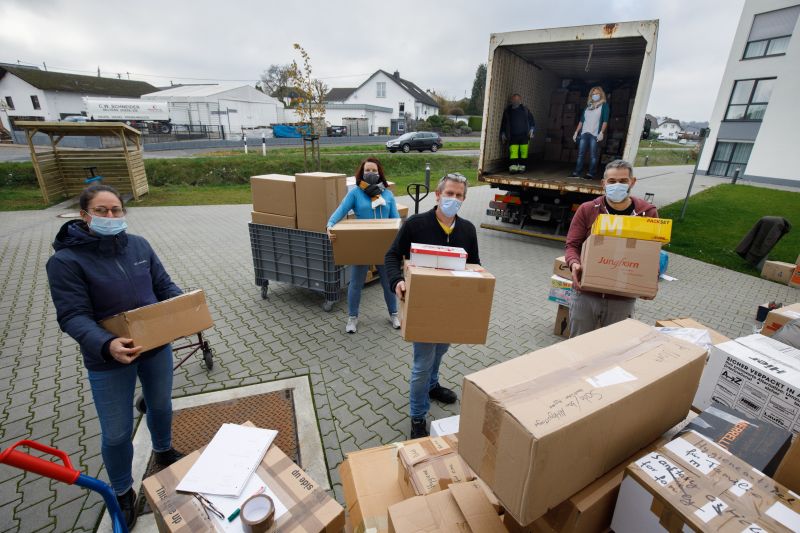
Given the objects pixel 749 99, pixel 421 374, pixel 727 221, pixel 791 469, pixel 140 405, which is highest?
pixel 749 99

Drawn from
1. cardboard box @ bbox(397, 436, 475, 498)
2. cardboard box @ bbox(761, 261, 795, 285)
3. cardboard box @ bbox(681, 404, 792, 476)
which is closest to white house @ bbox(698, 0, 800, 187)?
cardboard box @ bbox(761, 261, 795, 285)

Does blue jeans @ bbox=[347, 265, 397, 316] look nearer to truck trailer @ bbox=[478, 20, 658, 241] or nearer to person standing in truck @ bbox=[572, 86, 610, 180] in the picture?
truck trailer @ bbox=[478, 20, 658, 241]

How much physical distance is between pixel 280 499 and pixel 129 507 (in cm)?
138

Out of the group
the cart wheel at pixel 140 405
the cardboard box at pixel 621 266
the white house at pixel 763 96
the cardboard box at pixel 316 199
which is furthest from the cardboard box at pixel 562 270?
the white house at pixel 763 96

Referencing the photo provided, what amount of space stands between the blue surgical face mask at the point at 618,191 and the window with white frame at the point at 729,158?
23.1m

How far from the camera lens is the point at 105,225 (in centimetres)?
206

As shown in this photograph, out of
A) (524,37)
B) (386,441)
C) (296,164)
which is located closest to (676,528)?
(386,441)

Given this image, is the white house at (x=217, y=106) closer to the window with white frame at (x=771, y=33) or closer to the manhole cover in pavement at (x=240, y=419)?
the manhole cover in pavement at (x=240, y=419)

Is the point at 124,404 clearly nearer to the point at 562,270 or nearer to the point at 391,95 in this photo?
the point at 562,270

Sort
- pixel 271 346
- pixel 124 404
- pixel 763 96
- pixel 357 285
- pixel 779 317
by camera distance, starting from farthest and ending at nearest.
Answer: pixel 763 96, pixel 357 285, pixel 271 346, pixel 779 317, pixel 124 404

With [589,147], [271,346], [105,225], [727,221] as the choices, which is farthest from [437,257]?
[727,221]

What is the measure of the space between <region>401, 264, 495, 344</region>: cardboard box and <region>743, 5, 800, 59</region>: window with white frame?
23.9 metres

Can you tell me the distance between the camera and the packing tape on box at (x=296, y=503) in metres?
1.59

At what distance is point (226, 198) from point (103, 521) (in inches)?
478
